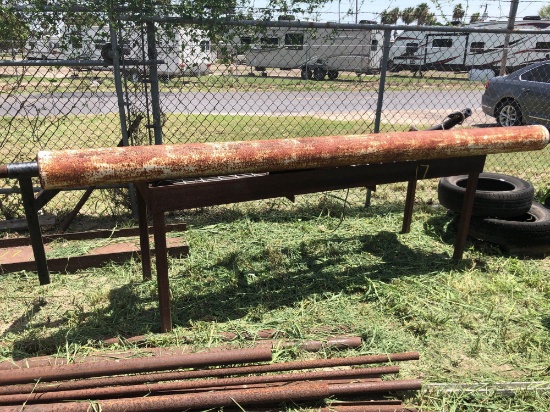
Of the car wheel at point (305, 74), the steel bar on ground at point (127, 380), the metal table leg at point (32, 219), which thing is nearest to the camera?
the steel bar on ground at point (127, 380)

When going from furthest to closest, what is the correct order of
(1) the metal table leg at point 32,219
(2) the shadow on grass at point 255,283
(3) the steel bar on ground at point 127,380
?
(2) the shadow on grass at point 255,283, (1) the metal table leg at point 32,219, (3) the steel bar on ground at point 127,380

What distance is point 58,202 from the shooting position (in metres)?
5.08

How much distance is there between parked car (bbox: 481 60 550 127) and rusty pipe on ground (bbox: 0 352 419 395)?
22.9 feet

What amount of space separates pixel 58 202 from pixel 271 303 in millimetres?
3062

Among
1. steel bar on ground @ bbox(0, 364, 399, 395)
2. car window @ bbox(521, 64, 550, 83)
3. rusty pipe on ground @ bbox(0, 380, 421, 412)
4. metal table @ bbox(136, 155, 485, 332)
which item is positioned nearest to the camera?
rusty pipe on ground @ bbox(0, 380, 421, 412)

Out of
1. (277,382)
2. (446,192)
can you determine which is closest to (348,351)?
(277,382)

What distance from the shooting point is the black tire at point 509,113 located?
8727mm

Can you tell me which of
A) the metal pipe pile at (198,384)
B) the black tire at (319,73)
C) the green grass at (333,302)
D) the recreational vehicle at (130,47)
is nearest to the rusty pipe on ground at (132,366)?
the metal pipe pile at (198,384)

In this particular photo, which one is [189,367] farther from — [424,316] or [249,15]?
[249,15]

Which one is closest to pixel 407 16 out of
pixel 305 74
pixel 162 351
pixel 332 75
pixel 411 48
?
pixel 411 48

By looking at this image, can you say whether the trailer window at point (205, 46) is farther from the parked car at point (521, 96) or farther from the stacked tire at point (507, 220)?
the parked car at point (521, 96)

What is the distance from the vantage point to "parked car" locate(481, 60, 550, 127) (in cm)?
819

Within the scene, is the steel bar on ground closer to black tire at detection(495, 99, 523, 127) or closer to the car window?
black tire at detection(495, 99, 523, 127)

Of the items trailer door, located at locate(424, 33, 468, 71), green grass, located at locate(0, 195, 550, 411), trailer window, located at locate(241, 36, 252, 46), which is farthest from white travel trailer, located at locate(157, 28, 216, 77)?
trailer door, located at locate(424, 33, 468, 71)
